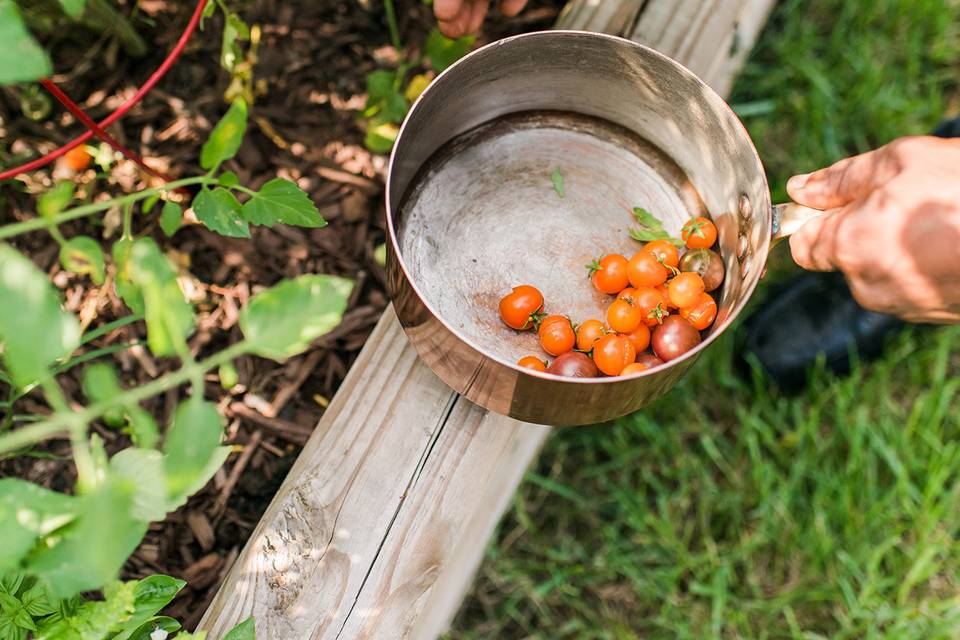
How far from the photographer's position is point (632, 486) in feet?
8.04

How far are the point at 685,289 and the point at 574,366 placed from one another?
0.97 ft

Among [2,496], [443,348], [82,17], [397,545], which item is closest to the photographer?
[2,496]

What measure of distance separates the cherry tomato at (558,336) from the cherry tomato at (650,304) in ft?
0.52

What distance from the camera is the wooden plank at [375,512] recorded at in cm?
152

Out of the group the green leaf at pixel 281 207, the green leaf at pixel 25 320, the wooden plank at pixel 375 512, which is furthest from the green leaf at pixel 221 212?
the green leaf at pixel 25 320

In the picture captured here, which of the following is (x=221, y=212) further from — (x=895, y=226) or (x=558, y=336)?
(x=895, y=226)

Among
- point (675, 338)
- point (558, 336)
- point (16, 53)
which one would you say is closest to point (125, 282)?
point (16, 53)

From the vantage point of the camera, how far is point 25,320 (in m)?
0.84

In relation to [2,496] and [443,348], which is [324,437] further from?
[2,496]

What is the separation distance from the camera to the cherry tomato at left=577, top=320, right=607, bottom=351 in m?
1.68

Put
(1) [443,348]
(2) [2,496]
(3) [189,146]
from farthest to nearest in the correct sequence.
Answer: (3) [189,146]
(1) [443,348]
(2) [2,496]

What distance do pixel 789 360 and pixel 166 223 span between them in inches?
72.6

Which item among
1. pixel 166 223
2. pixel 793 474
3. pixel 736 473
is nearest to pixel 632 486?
pixel 736 473

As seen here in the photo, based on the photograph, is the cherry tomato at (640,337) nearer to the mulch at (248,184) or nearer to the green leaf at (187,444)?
the mulch at (248,184)
